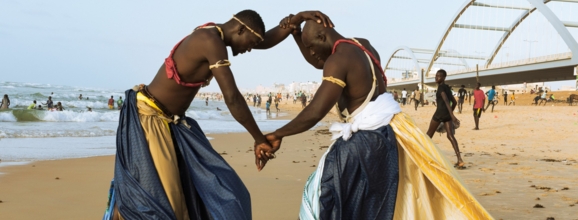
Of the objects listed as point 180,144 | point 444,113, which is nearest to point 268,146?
point 180,144

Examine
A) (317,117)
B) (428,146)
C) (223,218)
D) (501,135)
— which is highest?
(317,117)

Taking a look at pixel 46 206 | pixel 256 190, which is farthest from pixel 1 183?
pixel 256 190

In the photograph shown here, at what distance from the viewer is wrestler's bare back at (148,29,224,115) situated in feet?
9.38

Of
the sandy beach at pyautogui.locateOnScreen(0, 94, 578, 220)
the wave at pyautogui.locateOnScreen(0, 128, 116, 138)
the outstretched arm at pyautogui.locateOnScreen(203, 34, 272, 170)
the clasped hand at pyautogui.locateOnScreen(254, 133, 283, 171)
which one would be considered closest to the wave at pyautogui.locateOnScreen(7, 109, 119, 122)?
the wave at pyautogui.locateOnScreen(0, 128, 116, 138)

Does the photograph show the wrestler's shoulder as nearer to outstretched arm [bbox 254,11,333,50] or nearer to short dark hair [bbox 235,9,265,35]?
short dark hair [bbox 235,9,265,35]

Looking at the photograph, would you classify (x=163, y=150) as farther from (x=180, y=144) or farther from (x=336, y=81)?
(x=336, y=81)

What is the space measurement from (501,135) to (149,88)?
41.6 feet

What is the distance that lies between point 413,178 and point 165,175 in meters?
1.35

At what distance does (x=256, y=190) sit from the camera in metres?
5.80

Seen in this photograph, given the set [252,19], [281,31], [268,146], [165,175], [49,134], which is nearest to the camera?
[165,175]

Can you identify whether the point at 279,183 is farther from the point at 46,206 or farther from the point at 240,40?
the point at 240,40

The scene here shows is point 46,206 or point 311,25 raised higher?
point 311,25

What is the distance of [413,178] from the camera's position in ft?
9.77

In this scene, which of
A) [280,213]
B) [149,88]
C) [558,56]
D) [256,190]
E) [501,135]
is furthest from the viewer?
[558,56]
